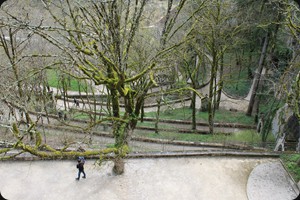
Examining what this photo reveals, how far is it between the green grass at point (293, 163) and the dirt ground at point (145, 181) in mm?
431

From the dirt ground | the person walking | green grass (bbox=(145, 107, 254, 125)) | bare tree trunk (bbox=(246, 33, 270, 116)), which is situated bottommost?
green grass (bbox=(145, 107, 254, 125))

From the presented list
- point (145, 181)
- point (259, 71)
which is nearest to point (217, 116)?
point (259, 71)

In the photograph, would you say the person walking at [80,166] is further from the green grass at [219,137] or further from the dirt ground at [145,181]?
the green grass at [219,137]

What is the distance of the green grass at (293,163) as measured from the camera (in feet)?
43.3

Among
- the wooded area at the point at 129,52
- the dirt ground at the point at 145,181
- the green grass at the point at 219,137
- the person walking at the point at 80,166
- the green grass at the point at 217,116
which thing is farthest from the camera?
the green grass at the point at 217,116

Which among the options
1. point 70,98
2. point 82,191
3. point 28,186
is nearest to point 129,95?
point 82,191

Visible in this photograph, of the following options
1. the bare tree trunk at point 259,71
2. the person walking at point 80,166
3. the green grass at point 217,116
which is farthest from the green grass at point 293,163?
the person walking at point 80,166

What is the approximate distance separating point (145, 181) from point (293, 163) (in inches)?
272

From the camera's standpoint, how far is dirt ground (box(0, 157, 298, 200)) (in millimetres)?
11898

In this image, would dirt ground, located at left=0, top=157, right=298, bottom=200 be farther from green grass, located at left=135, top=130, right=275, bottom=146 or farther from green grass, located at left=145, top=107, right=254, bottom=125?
green grass, located at left=145, top=107, right=254, bottom=125

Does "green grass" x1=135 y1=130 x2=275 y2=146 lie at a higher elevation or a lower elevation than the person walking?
lower

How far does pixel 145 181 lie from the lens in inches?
497

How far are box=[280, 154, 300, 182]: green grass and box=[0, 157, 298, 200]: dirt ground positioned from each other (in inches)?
17.0

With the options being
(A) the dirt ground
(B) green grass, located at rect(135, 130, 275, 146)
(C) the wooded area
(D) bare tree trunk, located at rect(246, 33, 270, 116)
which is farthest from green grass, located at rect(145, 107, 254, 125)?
(A) the dirt ground
